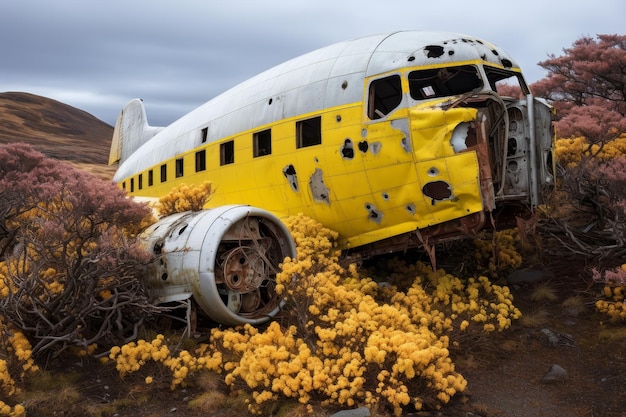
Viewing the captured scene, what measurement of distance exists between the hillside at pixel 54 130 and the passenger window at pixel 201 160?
173 feet

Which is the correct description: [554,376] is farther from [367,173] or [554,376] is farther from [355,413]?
[367,173]

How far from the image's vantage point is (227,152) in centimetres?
1402

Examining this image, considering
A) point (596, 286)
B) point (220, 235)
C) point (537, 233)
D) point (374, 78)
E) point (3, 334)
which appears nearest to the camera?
point (3, 334)

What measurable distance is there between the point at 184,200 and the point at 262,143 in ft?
8.47

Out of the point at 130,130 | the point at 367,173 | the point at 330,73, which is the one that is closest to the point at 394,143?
the point at 367,173

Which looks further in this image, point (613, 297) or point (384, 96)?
point (384, 96)

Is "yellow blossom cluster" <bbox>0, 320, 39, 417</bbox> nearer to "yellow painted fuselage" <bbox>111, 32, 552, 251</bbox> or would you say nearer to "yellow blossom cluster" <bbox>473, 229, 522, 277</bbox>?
"yellow painted fuselage" <bbox>111, 32, 552, 251</bbox>

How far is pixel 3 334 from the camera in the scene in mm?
8367

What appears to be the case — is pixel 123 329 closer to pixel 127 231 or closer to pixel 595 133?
pixel 127 231

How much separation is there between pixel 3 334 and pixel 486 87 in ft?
33.3

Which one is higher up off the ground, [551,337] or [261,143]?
[261,143]

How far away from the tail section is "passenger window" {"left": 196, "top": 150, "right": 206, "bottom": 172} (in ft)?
35.4

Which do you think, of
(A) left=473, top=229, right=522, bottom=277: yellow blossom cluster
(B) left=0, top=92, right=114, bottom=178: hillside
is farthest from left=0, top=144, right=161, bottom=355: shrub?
(B) left=0, top=92, right=114, bottom=178: hillside

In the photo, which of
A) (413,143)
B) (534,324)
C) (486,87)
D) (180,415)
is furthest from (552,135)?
(180,415)
